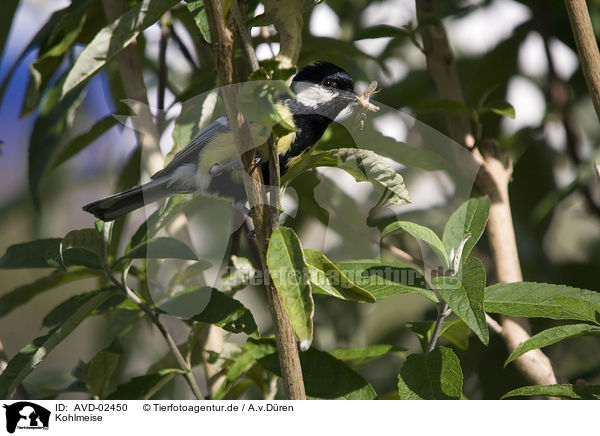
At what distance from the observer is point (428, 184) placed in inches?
45.6

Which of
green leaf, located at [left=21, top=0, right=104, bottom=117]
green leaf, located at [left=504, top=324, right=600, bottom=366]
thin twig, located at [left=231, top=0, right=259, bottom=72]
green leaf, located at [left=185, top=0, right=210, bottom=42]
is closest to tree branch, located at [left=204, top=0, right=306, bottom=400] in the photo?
thin twig, located at [left=231, top=0, right=259, bottom=72]

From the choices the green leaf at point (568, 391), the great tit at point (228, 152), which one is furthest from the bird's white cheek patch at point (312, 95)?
the green leaf at point (568, 391)

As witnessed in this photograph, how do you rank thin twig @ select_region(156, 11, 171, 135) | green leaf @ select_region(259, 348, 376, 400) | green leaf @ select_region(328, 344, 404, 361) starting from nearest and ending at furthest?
1. green leaf @ select_region(259, 348, 376, 400)
2. green leaf @ select_region(328, 344, 404, 361)
3. thin twig @ select_region(156, 11, 171, 135)

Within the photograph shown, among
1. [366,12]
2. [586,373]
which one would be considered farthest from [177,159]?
[586,373]

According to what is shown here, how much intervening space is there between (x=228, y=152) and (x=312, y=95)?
22 centimetres

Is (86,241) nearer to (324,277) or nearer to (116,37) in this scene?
(116,37)

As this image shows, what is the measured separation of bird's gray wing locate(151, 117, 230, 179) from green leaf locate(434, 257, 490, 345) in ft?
1.23

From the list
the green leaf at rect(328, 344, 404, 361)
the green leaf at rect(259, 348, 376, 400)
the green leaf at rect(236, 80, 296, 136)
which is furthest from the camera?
the green leaf at rect(328, 344, 404, 361)

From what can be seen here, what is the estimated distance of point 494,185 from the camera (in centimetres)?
94

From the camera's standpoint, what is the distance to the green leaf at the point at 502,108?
2.91ft

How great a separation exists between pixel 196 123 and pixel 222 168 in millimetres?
113

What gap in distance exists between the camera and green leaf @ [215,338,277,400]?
2.55 feet
